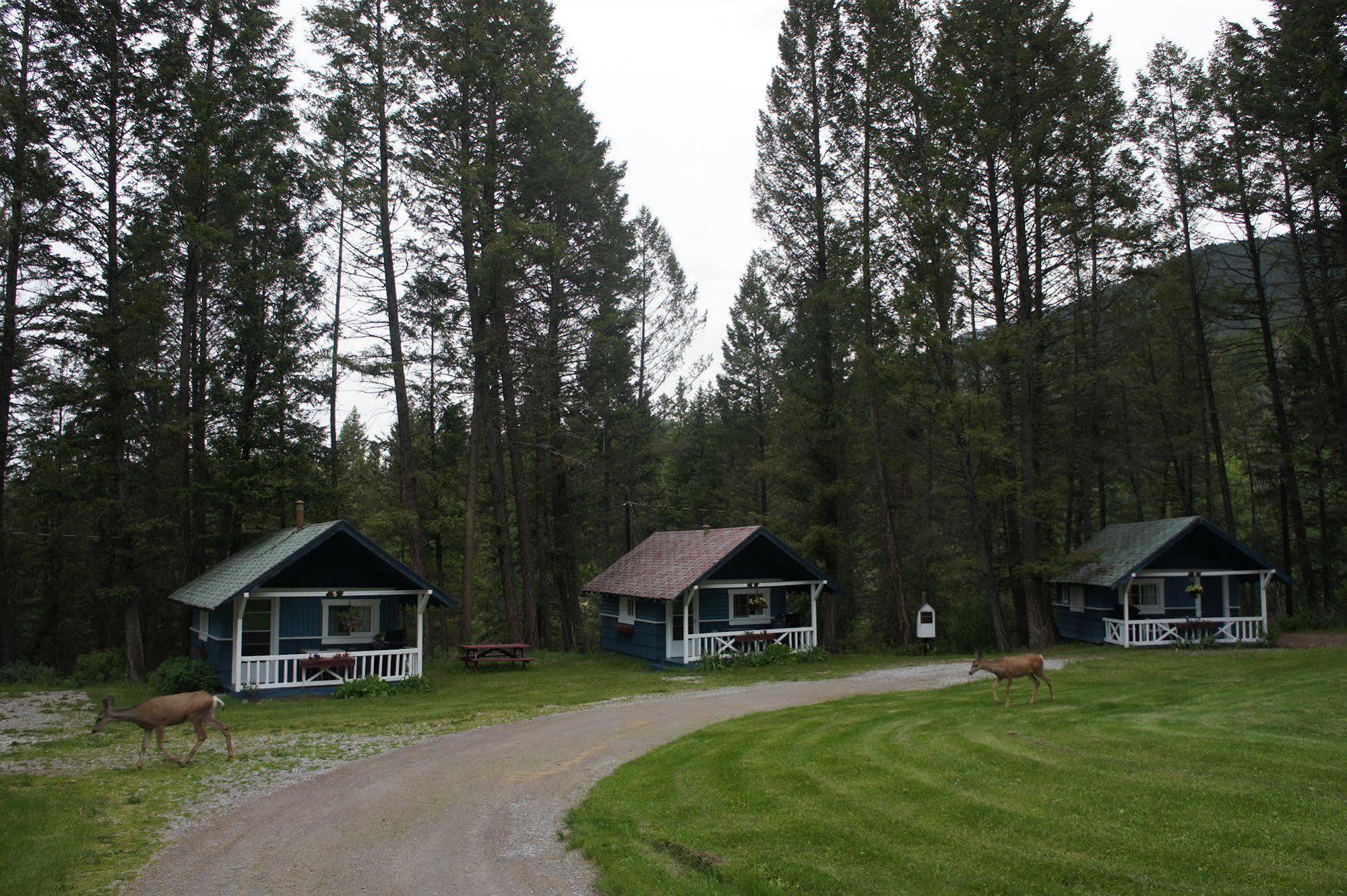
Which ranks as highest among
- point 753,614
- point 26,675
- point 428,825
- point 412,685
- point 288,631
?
point 288,631

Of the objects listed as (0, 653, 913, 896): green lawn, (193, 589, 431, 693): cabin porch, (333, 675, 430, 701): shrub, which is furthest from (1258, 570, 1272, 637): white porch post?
(193, 589, 431, 693): cabin porch

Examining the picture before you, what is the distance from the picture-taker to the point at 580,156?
28.6 meters

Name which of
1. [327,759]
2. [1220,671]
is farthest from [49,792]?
[1220,671]

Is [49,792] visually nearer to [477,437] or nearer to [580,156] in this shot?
[477,437]

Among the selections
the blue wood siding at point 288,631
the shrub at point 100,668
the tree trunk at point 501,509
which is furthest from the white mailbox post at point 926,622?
the shrub at point 100,668

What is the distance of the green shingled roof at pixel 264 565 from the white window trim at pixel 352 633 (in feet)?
5.38

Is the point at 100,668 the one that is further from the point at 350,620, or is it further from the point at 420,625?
the point at 420,625

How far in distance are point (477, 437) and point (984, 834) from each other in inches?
807

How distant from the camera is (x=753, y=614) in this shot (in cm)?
2641

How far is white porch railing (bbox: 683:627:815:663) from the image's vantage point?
80.1 ft

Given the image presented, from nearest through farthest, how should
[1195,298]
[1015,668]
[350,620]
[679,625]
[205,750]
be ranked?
[205,750] < [1015,668] < [350,620] < [679,625] < [1195,298]

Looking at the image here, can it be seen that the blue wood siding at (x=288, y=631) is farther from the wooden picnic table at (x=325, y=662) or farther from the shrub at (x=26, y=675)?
the shrub at (x=26, y=675)

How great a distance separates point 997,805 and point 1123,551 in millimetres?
21895

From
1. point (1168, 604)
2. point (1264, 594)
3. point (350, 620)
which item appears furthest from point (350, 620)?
point (1264, 594)
